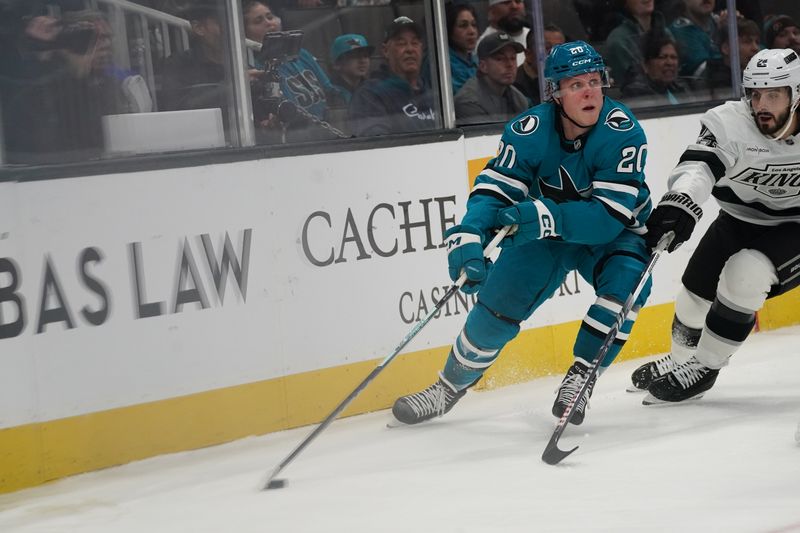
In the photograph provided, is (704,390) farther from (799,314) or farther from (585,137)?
(799,314)

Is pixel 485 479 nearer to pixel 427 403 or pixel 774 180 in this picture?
pixel 427 403

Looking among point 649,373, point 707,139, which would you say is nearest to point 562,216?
point 707,139

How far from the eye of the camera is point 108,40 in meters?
3.91

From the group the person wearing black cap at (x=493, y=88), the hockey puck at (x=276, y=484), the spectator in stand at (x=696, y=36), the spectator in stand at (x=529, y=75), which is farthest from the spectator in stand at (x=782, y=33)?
the hockey puck at (x=276, y=484)

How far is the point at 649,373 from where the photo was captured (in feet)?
14.3

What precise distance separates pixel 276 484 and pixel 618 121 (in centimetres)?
146

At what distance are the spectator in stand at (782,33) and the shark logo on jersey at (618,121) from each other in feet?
8.06

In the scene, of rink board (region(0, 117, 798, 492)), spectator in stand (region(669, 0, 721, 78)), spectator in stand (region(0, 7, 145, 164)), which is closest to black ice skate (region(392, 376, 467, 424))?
rink board (region(0, 117, 798, 492))

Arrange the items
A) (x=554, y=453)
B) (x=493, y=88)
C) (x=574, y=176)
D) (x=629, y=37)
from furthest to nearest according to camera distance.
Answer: (x=629, y=37)
(x=493, y=88)
(x=574, y=176)
(x=554, y=453)

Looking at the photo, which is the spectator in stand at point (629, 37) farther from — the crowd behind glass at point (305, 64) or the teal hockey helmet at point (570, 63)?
the teal hockey helmet at point (570, 63)

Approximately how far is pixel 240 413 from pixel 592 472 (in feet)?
4.37

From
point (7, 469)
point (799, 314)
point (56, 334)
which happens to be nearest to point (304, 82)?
point (56, 334)

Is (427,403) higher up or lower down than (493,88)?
lower down

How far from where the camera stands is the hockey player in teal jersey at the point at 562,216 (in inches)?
144
